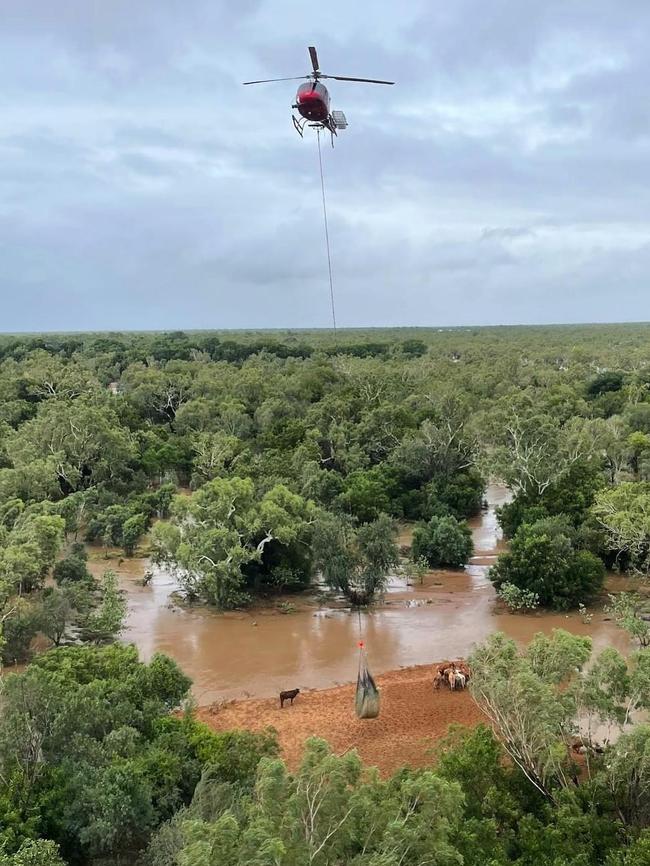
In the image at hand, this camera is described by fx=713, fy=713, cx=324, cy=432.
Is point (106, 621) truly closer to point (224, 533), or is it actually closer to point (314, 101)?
point (224, 533)

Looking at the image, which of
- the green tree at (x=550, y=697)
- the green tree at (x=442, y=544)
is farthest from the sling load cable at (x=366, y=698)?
the green tree at (x=442, y=544)

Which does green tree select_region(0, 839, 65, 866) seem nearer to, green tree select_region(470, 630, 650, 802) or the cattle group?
green tree select_region(470, 630, 650, 802)

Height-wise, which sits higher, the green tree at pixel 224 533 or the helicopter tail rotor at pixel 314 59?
the helicopter tail rotor at pixel 314 59

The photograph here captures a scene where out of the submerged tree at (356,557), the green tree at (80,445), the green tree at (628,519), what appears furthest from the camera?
the green tree at (80,445)

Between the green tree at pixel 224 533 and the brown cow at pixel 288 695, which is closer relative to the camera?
the brown cow at pixel 288 695

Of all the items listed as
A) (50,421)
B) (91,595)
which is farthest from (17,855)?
(50,421)

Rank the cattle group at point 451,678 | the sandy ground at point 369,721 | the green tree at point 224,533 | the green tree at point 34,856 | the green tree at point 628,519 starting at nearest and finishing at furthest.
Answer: the green tree at point 34,856
the sandy ground at point 369,721
the cattle group at point 451,678
the green tree at point 628,519
the green tree at point 224,533

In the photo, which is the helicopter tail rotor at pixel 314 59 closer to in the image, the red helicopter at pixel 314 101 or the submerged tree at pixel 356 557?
the red helicopter at pixel 314 101

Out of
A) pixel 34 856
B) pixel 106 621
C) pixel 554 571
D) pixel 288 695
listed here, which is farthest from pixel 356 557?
pixel 34 856
